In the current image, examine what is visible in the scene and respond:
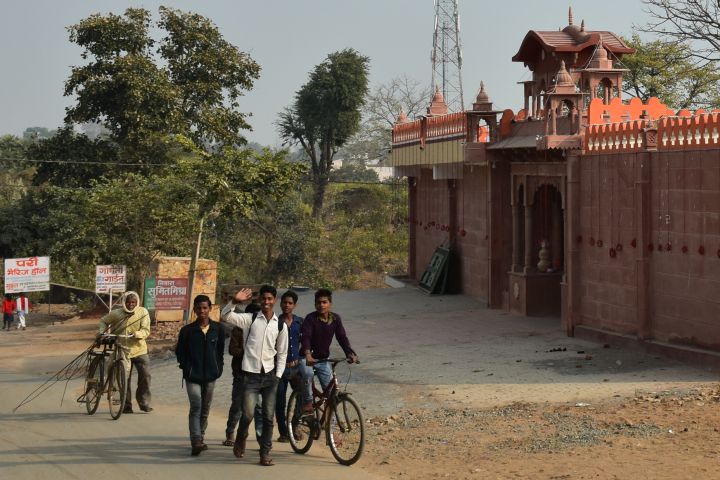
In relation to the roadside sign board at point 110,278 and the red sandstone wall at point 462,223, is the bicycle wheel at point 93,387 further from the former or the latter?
the roadside sign board at point 110,278

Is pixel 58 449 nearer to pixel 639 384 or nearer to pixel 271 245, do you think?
pixel 639 384

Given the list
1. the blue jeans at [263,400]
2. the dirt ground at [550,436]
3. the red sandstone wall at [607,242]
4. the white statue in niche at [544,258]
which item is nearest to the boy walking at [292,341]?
the blue jeans at [263,400]

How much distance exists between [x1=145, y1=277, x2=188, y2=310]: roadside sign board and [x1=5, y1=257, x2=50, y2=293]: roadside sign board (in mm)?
10695

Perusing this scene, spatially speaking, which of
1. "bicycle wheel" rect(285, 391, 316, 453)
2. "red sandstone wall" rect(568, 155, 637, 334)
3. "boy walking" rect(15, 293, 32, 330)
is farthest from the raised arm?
"boy walking" rect(15, 293, 32, 330)

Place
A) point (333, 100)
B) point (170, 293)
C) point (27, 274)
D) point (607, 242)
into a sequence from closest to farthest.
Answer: point (607, 242) < point (170, 293) < point (27, 274) < point (333, 100)

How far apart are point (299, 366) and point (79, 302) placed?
1038 inches

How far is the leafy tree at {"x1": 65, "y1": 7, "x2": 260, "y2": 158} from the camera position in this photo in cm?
3706

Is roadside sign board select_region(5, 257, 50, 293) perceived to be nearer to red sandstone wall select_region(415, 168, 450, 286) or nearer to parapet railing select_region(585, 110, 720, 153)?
red sandstone wall select_region(415, 168, 450, 286)

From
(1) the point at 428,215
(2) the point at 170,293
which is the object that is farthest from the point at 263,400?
(1) the point at 428,215

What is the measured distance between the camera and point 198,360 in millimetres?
10359

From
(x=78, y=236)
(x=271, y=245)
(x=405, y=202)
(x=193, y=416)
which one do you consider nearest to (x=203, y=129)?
(x=271, y=245)

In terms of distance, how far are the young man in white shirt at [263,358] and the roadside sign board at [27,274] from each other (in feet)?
74.4

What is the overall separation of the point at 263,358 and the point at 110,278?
16.7m

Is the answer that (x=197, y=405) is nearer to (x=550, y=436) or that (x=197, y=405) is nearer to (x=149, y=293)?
(x=550, y=436)
